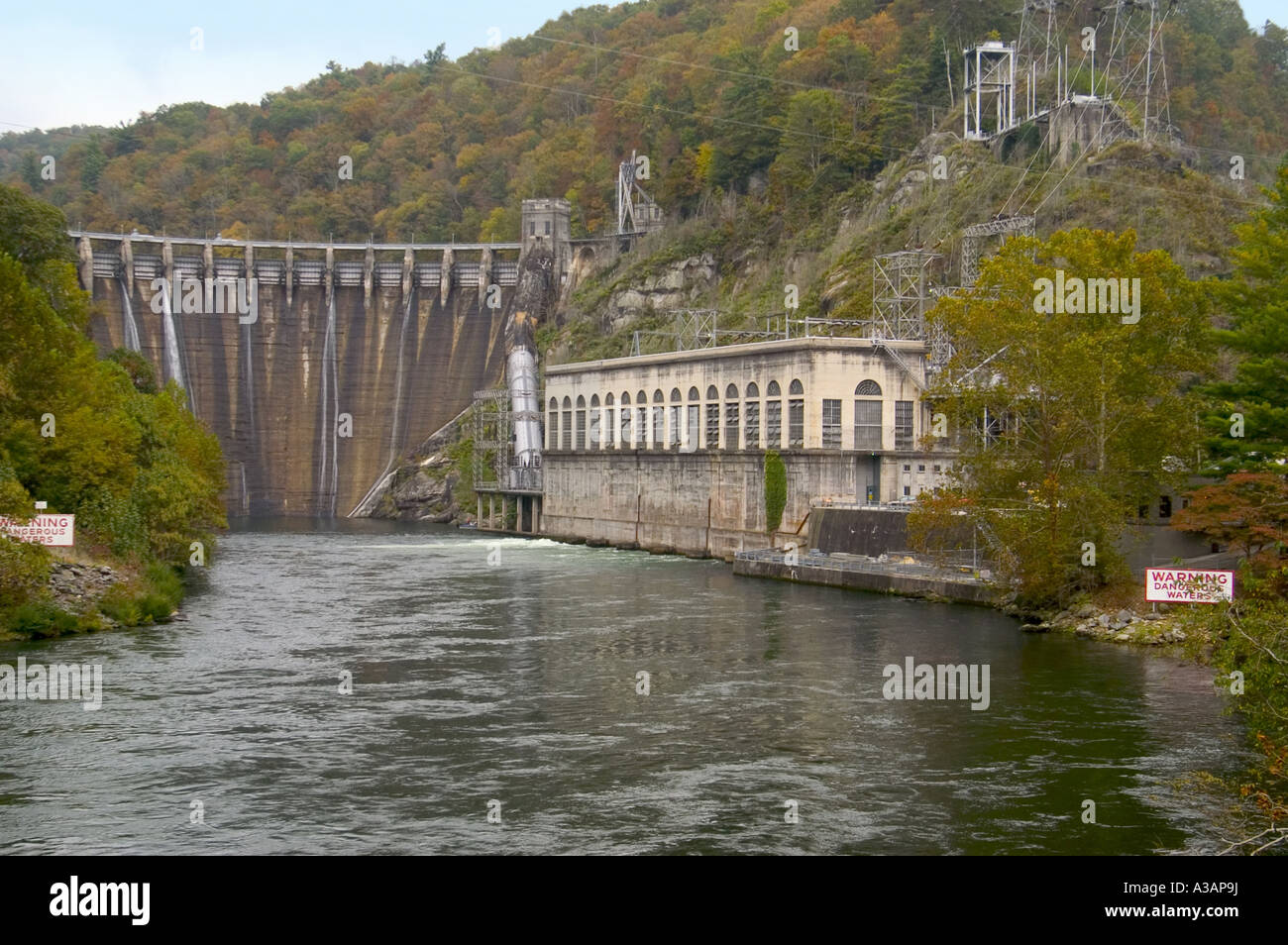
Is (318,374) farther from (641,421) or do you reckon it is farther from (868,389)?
(868,389)

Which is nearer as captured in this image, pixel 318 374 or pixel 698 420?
pixel 698 420

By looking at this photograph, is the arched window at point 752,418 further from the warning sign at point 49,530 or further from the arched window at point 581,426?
the warning sign at point 49,530

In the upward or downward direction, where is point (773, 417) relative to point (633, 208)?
downward

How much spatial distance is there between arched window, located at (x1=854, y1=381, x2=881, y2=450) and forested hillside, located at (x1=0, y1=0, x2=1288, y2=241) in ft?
124

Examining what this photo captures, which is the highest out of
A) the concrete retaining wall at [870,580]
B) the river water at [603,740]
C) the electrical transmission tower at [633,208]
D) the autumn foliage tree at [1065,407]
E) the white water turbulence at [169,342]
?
the electrical transmission tower at [633,208]

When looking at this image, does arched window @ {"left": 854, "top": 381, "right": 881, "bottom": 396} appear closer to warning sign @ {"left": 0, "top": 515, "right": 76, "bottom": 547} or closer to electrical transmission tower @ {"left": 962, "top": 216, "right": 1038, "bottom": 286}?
electrical transmission tower @ {"left": 962, "top": 216, "right": 1038, "bottom": 286}

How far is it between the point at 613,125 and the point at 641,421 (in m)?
69.2

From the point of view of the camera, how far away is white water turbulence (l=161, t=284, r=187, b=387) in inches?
4257

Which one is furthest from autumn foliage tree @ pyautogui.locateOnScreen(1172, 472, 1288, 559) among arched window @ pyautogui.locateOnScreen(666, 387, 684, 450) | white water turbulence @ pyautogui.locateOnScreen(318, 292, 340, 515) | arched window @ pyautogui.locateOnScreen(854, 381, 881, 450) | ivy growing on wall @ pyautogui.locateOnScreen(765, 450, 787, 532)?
white water turbulence @ pyautogui.locateOnScreen(318, 292, 340, 515)

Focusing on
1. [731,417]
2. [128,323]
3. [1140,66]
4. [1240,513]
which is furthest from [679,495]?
[128,323]

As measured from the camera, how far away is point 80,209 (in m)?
161

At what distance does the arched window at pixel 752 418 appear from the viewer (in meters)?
70.1

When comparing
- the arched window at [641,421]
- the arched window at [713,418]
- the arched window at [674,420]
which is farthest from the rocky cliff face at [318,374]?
the arched window at [713,418]

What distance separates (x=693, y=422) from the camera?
76.4 meters
